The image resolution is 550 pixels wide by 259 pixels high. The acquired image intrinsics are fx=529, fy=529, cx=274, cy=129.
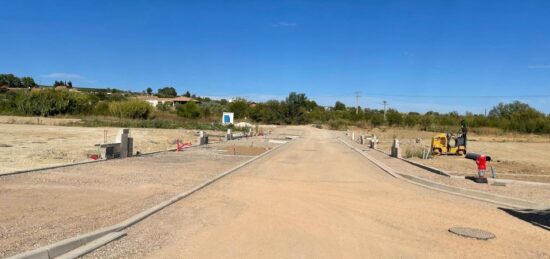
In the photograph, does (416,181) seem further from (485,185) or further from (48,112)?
(48,112)

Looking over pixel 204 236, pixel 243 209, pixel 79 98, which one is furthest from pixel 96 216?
pixel 79 98

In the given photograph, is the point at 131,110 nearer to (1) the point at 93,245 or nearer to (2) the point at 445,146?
(2) the point at 445,146

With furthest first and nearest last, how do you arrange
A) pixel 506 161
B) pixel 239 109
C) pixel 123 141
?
pixel 239 109, pixel 506 161, pixel 123 141

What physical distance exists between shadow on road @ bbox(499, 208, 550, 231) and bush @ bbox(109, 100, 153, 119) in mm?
75227

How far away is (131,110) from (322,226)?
76.7 m

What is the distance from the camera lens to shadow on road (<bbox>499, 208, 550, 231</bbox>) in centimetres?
1004

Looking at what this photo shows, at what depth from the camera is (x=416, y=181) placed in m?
16.8

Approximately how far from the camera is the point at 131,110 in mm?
82188

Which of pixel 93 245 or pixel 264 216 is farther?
pixel 264 216

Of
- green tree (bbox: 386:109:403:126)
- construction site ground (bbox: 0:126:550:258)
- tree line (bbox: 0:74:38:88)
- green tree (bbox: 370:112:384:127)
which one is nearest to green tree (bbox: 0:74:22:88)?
tree line (bbox: 0:74:38:88)

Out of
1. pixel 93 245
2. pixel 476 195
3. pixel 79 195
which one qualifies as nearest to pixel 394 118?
pixel 476 195

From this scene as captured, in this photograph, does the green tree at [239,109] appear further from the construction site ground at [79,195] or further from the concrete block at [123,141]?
the construction site ground at [79,195]

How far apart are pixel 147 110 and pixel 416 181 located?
72.9 metres

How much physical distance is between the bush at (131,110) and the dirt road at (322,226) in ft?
232
